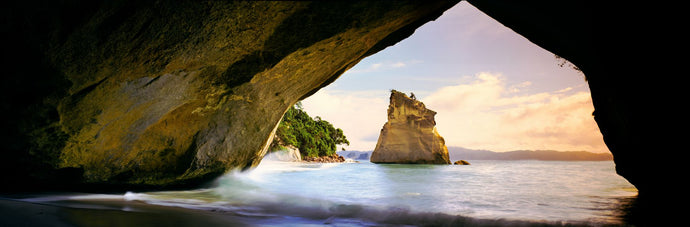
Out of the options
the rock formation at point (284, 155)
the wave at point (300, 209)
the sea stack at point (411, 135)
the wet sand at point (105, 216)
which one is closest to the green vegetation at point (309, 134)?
the rock formation at point (284, 155)

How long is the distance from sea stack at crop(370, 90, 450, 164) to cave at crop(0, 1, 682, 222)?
95.8 ft

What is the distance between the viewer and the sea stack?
33.1m

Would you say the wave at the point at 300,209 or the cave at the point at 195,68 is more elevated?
the cave at the point at 195,68

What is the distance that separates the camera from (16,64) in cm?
305

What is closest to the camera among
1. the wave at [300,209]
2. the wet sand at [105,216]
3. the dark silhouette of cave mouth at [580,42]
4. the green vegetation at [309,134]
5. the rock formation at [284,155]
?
the wet sand at [105,216]

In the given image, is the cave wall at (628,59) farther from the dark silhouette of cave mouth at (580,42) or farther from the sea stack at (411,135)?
the sea stack at (411,135)

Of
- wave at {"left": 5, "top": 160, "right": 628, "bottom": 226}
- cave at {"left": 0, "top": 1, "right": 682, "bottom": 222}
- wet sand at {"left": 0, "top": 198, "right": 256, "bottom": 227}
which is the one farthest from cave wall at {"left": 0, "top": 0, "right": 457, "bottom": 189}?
wet sand at {"left": 0, "top": 198, "right": 256, "bottom": 227}

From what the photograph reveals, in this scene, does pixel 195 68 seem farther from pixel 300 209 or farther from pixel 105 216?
pixel 300 209

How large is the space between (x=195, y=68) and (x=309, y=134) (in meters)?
30.5

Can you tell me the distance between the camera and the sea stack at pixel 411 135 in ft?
108

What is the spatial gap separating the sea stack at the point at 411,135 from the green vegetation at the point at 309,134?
23.3 ft

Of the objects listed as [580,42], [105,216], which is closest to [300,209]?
[105,216]

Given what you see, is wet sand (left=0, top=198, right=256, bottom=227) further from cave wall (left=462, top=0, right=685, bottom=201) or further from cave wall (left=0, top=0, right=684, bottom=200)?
cave wall (left=462, top=0, right=685, bottom=201)

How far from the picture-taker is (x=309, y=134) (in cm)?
3394
